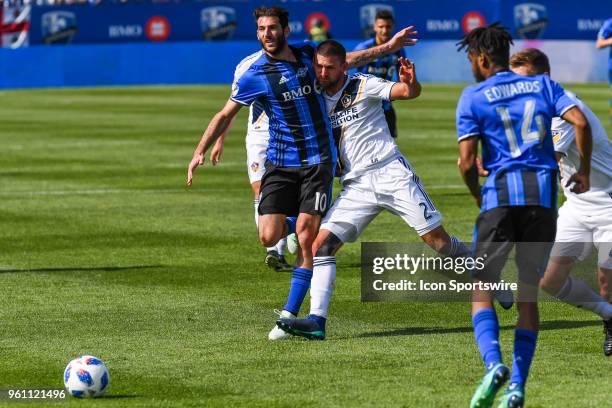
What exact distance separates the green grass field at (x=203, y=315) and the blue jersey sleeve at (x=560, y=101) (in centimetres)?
159

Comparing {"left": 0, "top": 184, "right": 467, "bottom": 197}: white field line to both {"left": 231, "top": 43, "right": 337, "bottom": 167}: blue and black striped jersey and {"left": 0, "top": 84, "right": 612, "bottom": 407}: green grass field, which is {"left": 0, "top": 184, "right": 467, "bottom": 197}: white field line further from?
{"left": 231, "top": 43, "right": 337, "bottom": 167}: blue and black striped jersey

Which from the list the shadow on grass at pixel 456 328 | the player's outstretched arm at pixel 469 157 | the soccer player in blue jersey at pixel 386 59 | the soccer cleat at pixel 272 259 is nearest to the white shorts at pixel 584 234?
the shadow on grass at pixel 456 328

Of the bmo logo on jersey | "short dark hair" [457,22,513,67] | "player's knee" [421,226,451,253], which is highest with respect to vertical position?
"short dark hair" [457,22,513,67]

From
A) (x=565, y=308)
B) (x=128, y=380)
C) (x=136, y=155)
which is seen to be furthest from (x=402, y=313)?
(x=136, y=155)

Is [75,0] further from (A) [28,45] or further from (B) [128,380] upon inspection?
(B) [128,380]

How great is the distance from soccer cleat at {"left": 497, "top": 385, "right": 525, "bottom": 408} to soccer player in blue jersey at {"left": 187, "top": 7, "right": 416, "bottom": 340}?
3.01 metres

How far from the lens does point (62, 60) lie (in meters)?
42.7

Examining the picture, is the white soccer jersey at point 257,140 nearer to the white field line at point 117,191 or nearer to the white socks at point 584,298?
the white socks at point 584,298

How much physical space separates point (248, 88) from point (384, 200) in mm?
1290

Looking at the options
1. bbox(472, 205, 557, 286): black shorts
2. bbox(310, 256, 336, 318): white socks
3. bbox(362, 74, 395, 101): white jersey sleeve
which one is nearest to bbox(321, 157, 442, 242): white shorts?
bbox(310, 256, 336, 318): white socks

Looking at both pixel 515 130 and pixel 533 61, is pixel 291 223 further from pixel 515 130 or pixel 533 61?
pixel 515 130

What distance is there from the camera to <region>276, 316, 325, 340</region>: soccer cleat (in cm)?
915

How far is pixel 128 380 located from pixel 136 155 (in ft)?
50.7

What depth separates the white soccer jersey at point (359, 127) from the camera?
9.87 meters
